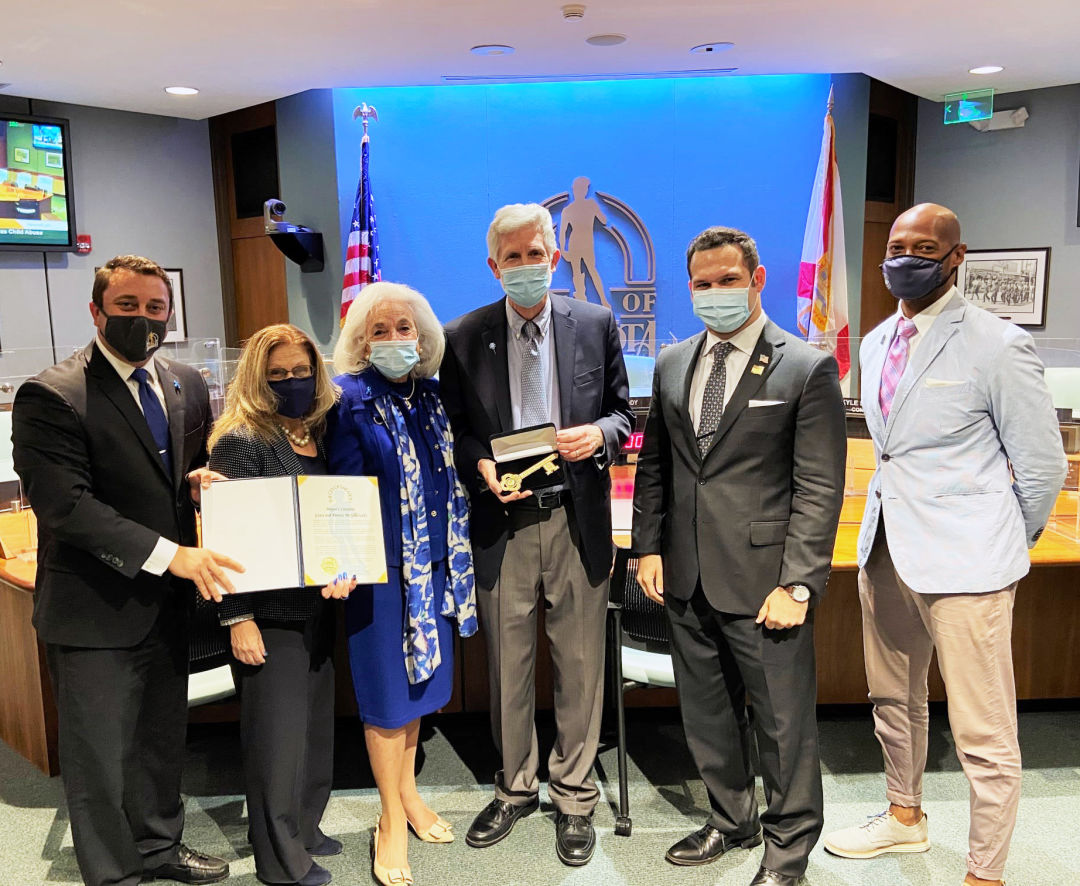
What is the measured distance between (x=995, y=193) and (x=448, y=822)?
664cm

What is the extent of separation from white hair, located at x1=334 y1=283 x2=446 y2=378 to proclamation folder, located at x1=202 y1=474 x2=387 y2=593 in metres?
0.33

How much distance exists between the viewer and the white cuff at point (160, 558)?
200 centimetres

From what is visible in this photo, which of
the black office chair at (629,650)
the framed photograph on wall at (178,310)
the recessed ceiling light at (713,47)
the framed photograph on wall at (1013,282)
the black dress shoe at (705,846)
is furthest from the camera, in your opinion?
the framed photograph on wall at (178,310)

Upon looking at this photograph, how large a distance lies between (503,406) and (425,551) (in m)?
0.45

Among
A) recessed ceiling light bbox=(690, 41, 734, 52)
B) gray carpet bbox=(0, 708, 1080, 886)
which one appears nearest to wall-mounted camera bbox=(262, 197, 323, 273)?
recessed ceiling light bbox=(690, 41, 734, 52)

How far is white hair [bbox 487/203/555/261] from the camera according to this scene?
2328mm

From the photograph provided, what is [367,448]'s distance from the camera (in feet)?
7.19

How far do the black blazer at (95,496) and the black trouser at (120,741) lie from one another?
8cm

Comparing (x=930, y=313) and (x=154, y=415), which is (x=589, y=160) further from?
(x=154, y=415)

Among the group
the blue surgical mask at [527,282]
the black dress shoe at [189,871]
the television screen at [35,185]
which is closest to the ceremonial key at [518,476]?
the blue surgical mask at [527,282]

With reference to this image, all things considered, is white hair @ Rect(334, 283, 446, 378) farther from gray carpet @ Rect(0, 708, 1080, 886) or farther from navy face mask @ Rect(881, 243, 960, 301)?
gray carpet @ Rect(0, 708, 1080, 886)

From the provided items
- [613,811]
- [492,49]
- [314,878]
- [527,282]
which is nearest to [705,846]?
[613,811]

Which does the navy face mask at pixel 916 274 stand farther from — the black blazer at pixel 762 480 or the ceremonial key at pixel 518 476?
the ceremonial key at pixel 518 476

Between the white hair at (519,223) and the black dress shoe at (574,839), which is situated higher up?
the white hair at (519,223)
